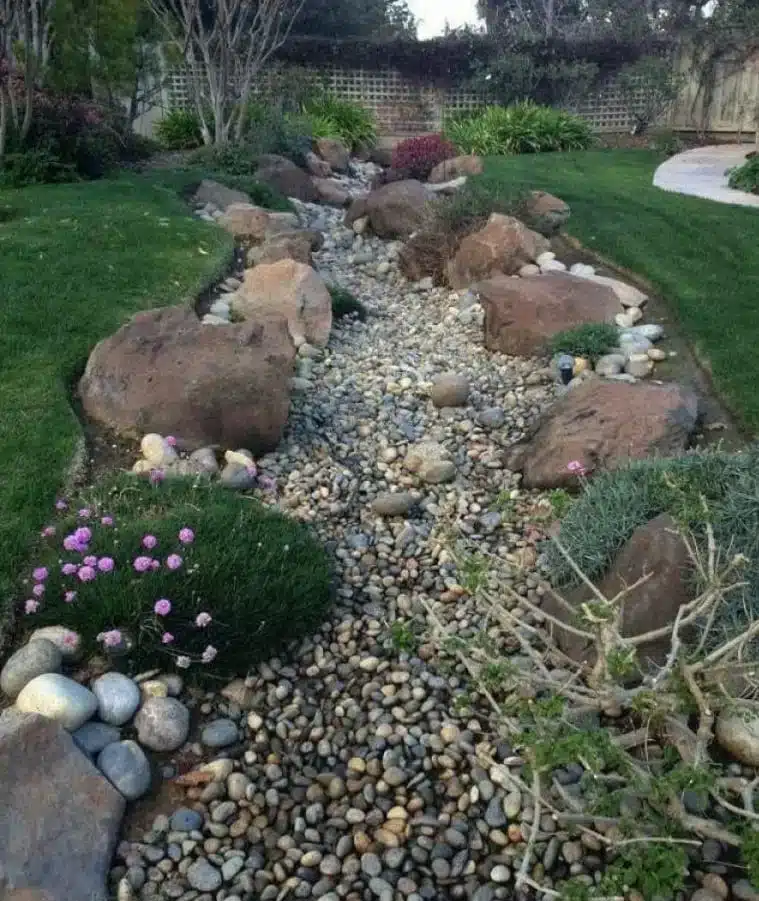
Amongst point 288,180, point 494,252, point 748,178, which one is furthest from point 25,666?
point 748,178

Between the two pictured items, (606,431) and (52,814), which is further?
(606,431)

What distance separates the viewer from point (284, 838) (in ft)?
8.29

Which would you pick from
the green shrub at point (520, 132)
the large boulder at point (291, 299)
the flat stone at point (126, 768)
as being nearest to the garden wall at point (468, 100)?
the green shrub at point (520, 132)

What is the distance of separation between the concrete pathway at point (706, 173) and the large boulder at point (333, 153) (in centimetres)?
483

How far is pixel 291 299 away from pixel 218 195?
13.7 feet

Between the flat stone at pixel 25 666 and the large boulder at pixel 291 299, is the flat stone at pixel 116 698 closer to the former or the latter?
the flat stone at pixel 25 666

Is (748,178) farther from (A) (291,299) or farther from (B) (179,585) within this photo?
(B) (179,585)

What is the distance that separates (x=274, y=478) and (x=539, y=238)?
457 centimetres

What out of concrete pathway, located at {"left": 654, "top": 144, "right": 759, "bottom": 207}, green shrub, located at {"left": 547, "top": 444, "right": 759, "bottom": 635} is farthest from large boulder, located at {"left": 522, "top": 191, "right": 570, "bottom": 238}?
green shrub, located at {"left": 547, "top": 444, "right": 759, "bottom": 635}

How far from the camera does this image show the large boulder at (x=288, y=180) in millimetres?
11273

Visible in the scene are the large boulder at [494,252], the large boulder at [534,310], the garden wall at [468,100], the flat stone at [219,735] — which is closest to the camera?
the flat stone at [219,735]

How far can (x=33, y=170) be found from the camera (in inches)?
422

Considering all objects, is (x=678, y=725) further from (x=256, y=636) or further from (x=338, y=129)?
(x=338, y=129)

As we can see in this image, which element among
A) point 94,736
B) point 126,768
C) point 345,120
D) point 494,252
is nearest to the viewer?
point 126,768
